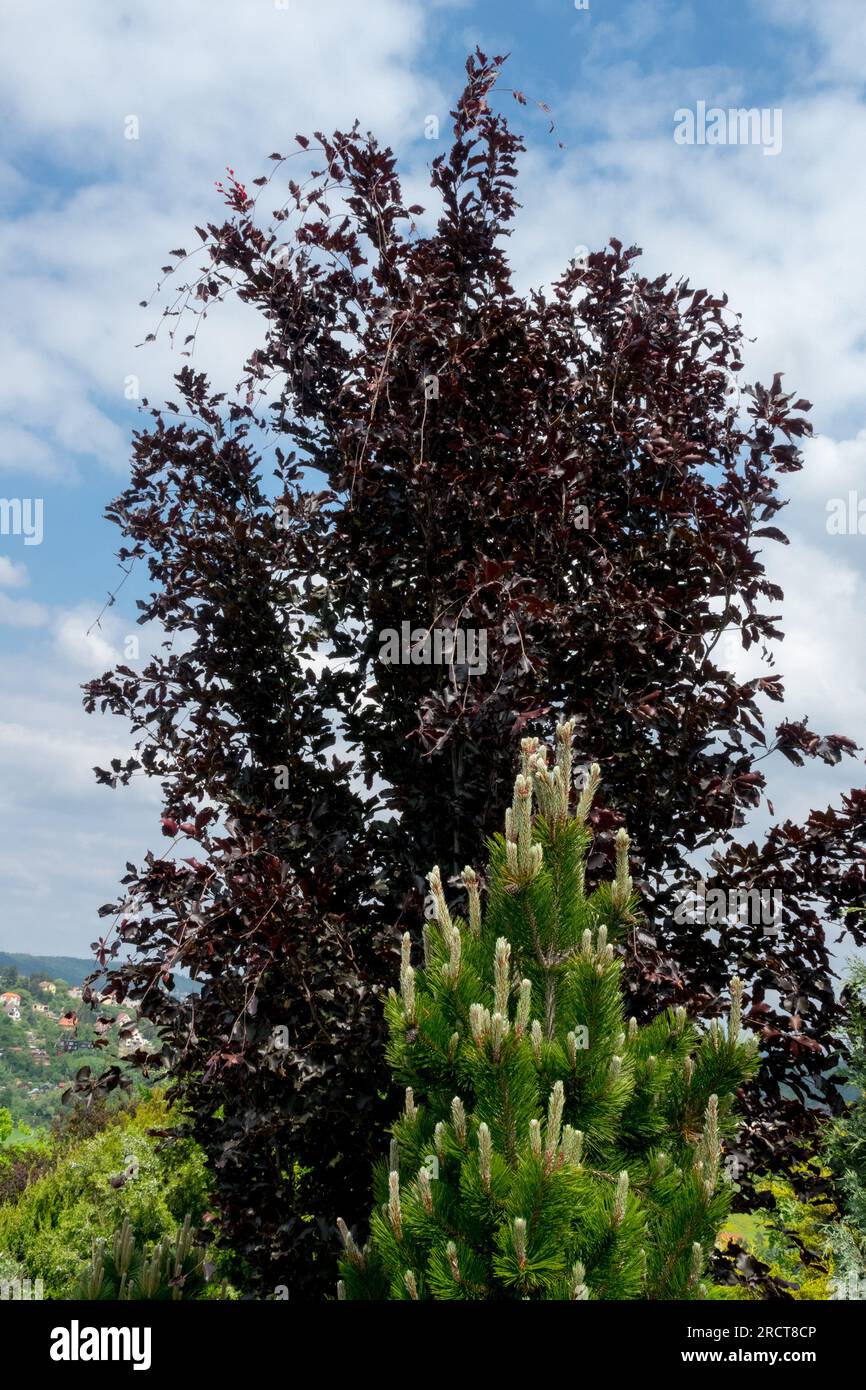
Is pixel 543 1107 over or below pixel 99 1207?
over

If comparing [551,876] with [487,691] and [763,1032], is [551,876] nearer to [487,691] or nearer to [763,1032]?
[487,691]

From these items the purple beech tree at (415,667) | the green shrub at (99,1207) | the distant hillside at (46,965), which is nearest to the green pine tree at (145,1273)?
the purple beech tree at (415,667)

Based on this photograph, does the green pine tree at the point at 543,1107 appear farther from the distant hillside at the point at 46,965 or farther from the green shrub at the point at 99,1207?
the distant hillside at the point at 46,965

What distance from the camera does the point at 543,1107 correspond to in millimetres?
3230

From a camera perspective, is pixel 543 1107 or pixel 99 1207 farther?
pixel 99 1207

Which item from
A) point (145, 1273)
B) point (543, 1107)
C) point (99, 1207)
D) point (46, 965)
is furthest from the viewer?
point (46, 965)

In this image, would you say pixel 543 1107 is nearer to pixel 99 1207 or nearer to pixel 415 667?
pixel 415 667

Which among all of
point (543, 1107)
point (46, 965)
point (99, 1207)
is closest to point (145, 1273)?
point (543, 1107)

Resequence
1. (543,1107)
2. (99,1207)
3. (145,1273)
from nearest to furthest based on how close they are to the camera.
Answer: (543,1107) → (145,1273) → (99,1207)

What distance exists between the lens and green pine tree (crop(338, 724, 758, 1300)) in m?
2.98

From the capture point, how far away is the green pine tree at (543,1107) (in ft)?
9.77

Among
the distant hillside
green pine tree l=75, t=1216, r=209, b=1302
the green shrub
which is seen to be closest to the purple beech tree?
green pine tree l=75, t=1216, r=209, b=1302

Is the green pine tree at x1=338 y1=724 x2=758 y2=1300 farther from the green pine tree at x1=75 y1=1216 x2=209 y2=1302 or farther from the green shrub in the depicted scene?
the green shrub
